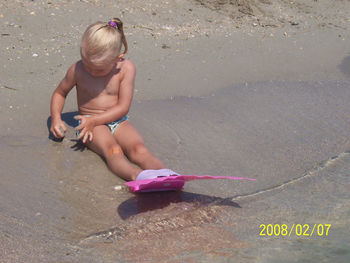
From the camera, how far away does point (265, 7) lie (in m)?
6.68

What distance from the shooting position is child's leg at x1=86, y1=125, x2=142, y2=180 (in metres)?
3.30

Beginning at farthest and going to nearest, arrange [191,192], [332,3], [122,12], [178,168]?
[332,3]
[122,12]
[178,168]
[191,192]

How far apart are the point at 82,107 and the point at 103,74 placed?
0.29 m

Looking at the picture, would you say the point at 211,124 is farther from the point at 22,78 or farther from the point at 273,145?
the point at 22,78

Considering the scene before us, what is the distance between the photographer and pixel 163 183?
3088 mm

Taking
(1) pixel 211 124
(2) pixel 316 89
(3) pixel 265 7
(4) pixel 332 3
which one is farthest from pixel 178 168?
(4) pixel 332 3

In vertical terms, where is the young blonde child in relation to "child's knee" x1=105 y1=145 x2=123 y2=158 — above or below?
above

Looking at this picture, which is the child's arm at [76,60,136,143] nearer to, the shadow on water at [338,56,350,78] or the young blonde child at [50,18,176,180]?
the young blonde child at [50,18,176,180]

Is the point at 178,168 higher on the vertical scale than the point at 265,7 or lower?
lower

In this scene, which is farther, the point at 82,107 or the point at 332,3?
the point at 332,3

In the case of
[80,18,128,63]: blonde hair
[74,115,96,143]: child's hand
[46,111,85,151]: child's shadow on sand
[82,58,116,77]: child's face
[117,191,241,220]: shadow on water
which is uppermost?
[80,18,128,63]: blonde hair

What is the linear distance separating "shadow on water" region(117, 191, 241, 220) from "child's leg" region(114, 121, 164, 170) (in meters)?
0.22
